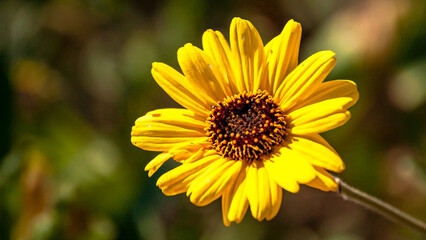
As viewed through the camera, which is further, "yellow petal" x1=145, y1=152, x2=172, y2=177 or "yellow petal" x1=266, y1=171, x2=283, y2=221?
"yellow petal" x1=145, y1=152, x2=172, y2=177

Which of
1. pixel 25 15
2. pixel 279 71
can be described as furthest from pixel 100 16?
pixel 279 71

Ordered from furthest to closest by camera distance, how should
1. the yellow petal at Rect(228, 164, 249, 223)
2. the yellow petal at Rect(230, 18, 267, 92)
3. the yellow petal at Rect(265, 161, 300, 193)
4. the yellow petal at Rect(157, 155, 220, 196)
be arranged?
the yellow petal at Rect(230, 18, 267, 92), the yellow petal at Rect(157, 155, 220, 196), the yellow petal at Rect(228, 164, 249, 223), the yellow petal at Rect(265, 161, 300, 193)

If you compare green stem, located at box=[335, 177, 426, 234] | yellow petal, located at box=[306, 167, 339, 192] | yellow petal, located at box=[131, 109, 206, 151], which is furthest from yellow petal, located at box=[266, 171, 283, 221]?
yellow petal, located at box=[131, 109, 206, 151]

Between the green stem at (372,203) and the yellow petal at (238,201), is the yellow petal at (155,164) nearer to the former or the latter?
the yellow petal at (238,201)

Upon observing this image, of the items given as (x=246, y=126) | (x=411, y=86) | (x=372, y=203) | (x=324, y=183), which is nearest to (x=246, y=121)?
(x=246, y=126)

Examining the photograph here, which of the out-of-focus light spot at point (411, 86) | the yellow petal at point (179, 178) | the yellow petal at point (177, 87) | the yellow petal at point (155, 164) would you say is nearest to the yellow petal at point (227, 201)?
the yellow petal at point (179, 178)

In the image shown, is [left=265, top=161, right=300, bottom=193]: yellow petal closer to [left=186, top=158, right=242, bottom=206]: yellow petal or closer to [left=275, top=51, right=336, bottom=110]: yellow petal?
[left=186, top=158, right=242, bottom=206]: yellow petal

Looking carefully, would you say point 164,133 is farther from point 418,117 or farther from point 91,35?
point 91,35
